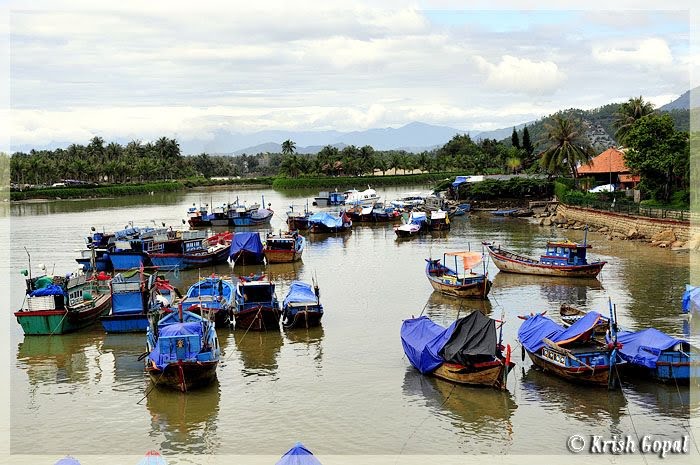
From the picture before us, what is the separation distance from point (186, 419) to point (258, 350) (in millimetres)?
6155

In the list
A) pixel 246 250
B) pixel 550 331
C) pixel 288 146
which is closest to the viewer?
pixel 550 331

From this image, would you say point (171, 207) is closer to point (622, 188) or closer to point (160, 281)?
point (622, 188)

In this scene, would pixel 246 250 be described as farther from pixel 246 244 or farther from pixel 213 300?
pixel 213 300

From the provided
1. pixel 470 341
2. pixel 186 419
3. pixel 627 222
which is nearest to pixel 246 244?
pixel 627 222

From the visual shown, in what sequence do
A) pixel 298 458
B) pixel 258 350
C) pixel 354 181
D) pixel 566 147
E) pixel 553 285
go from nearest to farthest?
pixel 298 458
pixel 258 350
pixel 553 285
pixel 566 147
pixel 354 181

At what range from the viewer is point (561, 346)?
2238 cm

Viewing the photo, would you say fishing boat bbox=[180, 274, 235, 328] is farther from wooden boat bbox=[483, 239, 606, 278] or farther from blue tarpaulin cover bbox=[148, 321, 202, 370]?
wooden boat bbox=[483, 239, 606, 278]

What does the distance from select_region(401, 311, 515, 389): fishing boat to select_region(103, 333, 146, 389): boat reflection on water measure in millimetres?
8430

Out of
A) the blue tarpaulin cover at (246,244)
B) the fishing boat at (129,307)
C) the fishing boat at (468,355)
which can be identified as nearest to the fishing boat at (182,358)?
the fishing boat at (129,307)

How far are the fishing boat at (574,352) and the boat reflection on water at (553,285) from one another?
10305 millimetres

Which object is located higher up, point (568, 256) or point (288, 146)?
point (288, 146)

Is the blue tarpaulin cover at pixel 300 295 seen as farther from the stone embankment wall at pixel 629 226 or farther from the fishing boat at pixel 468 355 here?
the stone embankment wall at pixel 629 226

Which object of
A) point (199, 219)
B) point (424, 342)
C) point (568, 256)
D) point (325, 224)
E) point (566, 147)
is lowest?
point (424, 342)

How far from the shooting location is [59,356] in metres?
26.9
